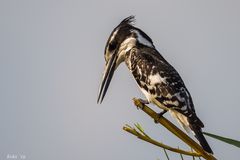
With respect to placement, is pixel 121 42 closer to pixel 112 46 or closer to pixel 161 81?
pixel 112 46

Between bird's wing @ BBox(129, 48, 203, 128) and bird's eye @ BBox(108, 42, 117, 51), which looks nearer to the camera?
bird's wing @ BBox(129, 48, 203, 128)

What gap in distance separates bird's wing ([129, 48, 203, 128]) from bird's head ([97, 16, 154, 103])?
0.14 m

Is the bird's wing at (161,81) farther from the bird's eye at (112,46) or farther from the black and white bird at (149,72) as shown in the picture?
the bird's eye at (112,46)

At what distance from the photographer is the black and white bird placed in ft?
15.1

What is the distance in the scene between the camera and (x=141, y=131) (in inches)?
66.1

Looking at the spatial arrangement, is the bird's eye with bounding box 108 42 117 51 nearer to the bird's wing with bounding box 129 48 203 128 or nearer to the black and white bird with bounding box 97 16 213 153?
the black and white bird with bounding box 97 16 213 153

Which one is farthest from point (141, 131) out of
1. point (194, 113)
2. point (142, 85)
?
point (142, 85)

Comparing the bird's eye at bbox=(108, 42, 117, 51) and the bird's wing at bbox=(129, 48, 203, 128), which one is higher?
the bird's eye at bbox=(108, 42, 117, 51)

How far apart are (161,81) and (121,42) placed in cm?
100

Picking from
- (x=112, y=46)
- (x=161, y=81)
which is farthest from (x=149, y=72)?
(x=112, y=46)

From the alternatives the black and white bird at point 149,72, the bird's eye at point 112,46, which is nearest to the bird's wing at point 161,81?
the black and white bird at point 149,72

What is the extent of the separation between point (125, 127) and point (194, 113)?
2.89 m

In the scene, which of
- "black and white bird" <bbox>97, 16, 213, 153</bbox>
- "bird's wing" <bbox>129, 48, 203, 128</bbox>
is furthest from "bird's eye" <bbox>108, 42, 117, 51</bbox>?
"bird's wing" <bbox>129, 48, 203, 128</bbox>

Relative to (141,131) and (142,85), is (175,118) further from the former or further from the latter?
(141,131)
